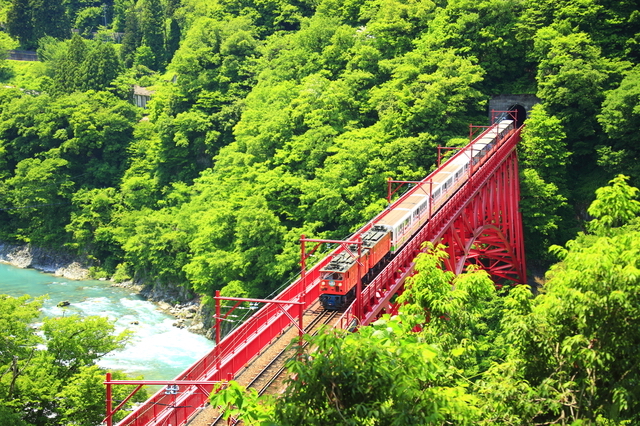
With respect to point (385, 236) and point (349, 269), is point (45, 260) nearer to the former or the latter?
point (385, 236)

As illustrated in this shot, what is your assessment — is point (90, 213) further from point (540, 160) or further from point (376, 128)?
point (540, 160)

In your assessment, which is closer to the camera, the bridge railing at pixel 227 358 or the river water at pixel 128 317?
the bridge railing at pixel 227 358

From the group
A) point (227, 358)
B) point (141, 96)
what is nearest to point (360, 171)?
point (227, 358)

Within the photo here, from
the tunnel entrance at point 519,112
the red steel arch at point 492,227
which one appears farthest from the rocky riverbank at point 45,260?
the tunnel entrance at point 519,112

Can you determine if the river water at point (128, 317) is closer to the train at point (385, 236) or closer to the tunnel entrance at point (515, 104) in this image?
the train at point (385, 236)

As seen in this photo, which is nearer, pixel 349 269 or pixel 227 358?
pixel 227 358
